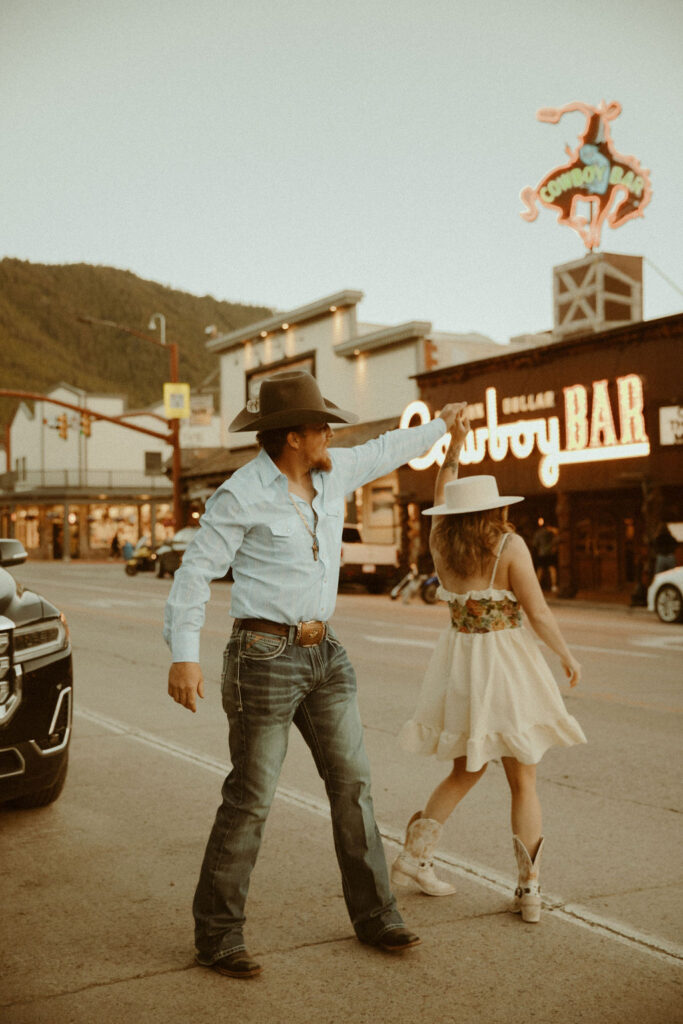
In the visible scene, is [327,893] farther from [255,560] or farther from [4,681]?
[4,681]

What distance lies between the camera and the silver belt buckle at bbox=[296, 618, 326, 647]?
3.71m

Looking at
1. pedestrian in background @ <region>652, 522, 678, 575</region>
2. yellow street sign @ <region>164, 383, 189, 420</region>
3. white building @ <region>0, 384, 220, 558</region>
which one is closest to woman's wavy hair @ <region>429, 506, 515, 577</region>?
pedestrian in background @ <region>652, 522, 678, 575</region>

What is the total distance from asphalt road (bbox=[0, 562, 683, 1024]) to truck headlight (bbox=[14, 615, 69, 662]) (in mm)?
935

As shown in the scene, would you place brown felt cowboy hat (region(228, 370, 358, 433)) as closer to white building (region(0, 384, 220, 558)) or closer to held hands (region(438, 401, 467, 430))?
held hands (region(438, 401, 467, 430))

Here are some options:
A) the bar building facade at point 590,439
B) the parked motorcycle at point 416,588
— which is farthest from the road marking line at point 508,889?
the parked motorcycle at point 416,588

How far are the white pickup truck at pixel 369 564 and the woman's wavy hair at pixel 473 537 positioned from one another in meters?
22.3

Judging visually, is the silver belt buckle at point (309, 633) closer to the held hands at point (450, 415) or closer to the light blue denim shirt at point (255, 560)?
the light blue denim shirt at point (255, 560)

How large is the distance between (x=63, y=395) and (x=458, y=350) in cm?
4370

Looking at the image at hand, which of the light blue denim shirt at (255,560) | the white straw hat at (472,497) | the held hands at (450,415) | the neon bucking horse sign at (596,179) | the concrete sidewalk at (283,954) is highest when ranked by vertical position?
the neon bucking horse sign at (596,179)

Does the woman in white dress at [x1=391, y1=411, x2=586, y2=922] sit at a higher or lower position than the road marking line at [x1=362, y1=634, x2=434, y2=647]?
higher

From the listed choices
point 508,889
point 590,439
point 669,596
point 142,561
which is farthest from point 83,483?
point 508,889

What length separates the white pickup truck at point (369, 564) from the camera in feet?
88.0

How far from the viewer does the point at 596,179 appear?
28.5 meters

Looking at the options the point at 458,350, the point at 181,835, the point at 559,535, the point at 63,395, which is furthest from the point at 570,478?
the point at 63,395
